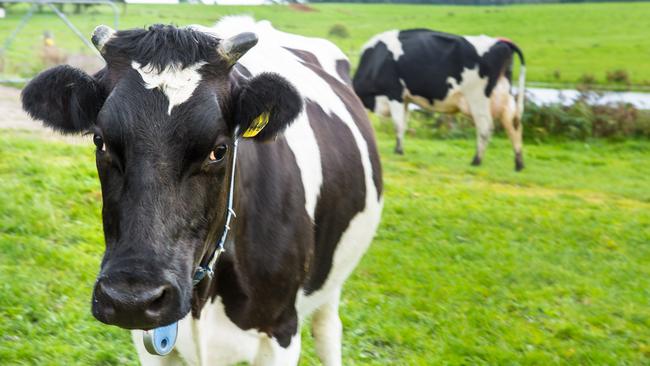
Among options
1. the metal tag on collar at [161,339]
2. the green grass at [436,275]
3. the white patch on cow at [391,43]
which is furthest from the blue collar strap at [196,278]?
the white patch on cow at [391,43]

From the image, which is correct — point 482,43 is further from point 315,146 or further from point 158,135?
point 158,135

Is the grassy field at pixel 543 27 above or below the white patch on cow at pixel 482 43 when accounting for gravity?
below

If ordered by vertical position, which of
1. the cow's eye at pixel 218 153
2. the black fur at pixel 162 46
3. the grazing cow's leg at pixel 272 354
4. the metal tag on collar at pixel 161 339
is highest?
the black fur at pixel 162 46

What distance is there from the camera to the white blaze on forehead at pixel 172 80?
8.50 feet

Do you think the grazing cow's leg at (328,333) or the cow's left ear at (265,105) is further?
the grazing cow's leg at (328,333)

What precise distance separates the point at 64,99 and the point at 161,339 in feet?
2.84

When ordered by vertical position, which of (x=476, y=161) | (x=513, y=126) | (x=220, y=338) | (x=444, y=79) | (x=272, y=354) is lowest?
(x=476, y=161)

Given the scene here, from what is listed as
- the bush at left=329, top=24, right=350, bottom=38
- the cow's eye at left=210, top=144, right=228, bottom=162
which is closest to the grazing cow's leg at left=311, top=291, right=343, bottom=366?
the cow's eye at left=210, top=144, right=228, bottom=162

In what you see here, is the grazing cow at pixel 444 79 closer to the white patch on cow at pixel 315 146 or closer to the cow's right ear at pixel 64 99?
the white patch on cow at pixel 315 146

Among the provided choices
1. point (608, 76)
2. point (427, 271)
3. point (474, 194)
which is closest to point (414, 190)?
point (474, 194)

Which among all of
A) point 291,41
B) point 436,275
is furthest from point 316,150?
point 436,275

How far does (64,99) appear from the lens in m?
2.78

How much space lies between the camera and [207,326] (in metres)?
3.13

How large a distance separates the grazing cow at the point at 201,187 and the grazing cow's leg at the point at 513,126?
8796 mm
